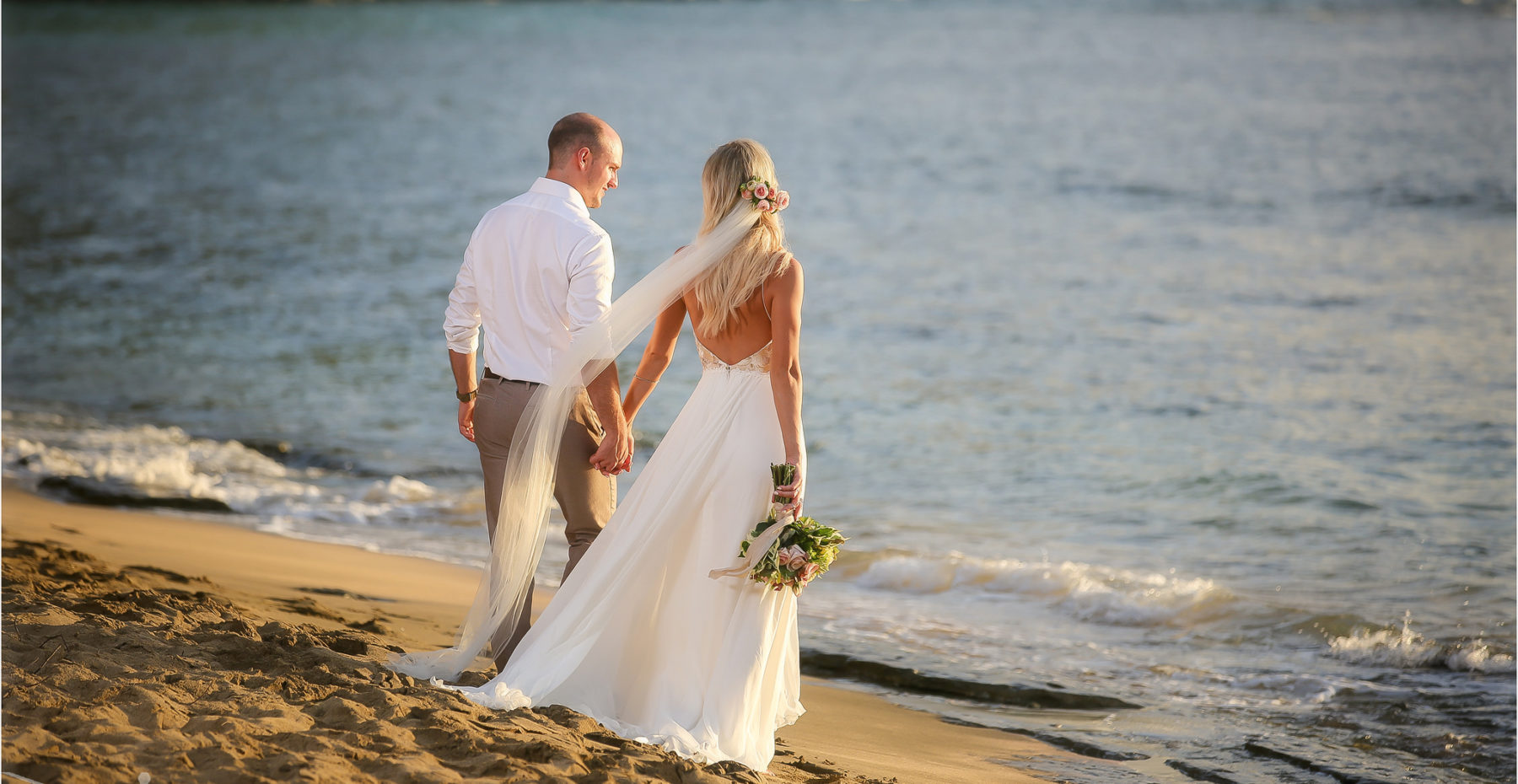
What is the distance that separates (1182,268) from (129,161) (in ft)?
79.4

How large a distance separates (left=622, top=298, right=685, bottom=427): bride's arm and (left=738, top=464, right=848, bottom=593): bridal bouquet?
605 mm

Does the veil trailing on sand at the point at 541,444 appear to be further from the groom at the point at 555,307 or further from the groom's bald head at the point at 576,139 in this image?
the groom's bald head at the point at 576,139

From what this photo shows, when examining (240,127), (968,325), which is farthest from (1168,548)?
(240,127)

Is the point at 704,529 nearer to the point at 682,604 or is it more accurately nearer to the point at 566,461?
the point at 682,604

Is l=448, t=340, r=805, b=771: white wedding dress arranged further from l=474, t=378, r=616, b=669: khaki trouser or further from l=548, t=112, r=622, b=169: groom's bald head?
l=548, t=112, r=622, b=169: groom's bald head

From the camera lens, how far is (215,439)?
9992mm

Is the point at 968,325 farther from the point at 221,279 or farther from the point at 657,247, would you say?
the point at 221,279

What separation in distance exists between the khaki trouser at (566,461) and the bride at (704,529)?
0.09 meters

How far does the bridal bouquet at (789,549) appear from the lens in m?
3.66

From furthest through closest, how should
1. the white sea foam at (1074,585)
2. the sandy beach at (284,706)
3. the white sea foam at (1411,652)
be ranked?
the white sea foam at (1074,585)
the white sea foam at (1411,652)
the sandy beach at (284,706)

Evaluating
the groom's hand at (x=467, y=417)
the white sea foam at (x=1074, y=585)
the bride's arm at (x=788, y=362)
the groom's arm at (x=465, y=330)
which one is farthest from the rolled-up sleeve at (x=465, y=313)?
the white sea foam at (x=1074, y=585)

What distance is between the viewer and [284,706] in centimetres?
354

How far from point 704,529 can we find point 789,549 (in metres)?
0.33

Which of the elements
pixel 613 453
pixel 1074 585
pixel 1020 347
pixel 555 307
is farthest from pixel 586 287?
pixel 1020 347
